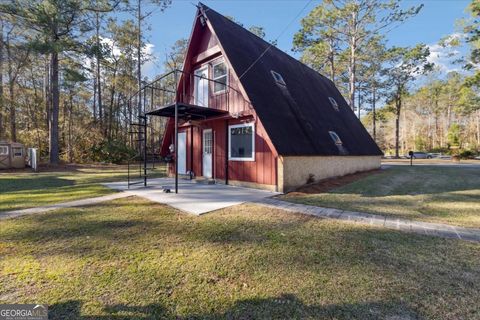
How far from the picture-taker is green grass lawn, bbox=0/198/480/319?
2.16 m

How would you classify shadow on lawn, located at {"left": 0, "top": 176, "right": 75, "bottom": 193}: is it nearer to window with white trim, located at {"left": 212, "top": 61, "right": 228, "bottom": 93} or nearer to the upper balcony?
the upper balcony

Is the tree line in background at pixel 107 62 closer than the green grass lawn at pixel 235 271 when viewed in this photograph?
No

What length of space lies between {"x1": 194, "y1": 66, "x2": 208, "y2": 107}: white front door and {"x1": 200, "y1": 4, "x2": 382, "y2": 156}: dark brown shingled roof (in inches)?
72.4

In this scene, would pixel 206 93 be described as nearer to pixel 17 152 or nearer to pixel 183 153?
pixel 183 153

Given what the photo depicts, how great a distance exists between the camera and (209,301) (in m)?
2.26

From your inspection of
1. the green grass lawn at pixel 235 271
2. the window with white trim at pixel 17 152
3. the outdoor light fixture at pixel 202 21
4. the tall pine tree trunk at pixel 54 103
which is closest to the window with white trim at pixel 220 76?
the outdoor light fixture at pixel 202 21

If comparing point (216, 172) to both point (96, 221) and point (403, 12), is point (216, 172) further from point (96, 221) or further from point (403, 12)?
point (403, 12)

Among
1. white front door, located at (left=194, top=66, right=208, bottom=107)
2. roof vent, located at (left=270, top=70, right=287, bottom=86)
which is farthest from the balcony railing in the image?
roof vent, located at (left=270, top=70, right=287, bottom=86)

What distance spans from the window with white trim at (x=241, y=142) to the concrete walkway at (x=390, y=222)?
2.90 metres

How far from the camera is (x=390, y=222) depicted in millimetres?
4570

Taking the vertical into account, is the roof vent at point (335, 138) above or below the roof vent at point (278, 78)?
below

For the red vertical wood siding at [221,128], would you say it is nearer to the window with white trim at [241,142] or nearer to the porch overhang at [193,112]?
the window with white trim at [241,142]

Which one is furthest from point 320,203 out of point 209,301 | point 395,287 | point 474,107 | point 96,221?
point 474,107

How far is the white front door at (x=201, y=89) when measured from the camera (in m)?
10.3
